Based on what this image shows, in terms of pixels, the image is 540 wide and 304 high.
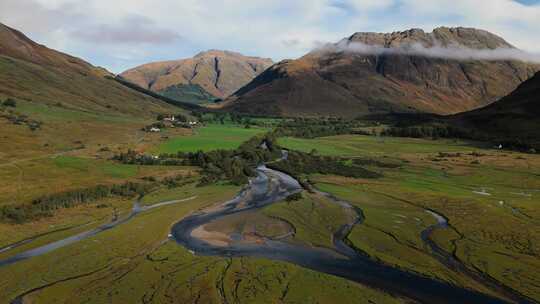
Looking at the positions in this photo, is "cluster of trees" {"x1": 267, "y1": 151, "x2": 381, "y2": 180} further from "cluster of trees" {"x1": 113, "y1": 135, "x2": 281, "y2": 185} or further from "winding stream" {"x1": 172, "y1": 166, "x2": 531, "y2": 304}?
"winding stream" {"x1": 172, "y1": 166, "x2": 531, "y2": 304}

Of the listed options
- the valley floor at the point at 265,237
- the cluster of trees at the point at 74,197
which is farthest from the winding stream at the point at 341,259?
the cluster of trees at the point at 74,197

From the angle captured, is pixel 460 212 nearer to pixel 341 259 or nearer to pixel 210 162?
pixel 341 259

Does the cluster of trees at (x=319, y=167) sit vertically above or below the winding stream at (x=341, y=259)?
above

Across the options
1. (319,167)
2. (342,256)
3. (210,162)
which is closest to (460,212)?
(342,256)

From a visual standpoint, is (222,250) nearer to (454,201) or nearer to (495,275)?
(495,275)

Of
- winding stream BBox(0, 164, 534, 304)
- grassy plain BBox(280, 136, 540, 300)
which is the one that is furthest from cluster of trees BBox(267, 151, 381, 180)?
winding stream BBox(0, 164, 534, 304)

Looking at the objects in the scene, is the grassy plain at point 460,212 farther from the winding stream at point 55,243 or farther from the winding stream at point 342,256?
the winding stream at point 55,243

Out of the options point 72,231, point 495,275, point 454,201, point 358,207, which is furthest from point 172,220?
point 454,201
